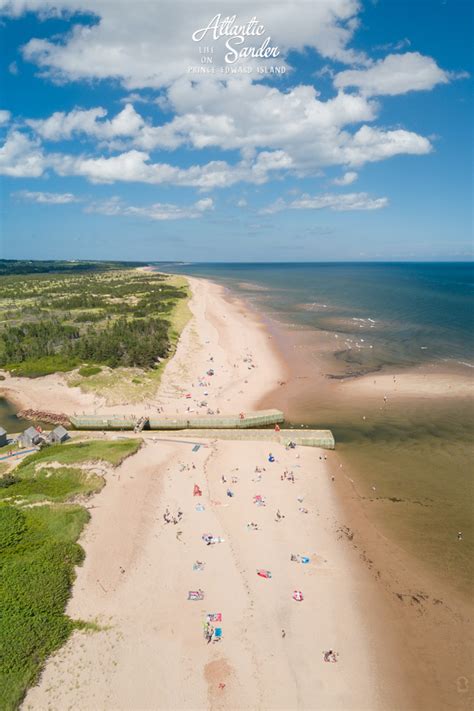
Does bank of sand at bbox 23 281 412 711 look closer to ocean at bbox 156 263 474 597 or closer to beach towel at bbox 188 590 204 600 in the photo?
beach towel at bbox 188 590 204 600

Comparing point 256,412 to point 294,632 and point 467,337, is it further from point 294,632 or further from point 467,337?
point 467,337

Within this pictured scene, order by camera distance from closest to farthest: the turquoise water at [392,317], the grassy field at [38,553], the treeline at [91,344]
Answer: the grassy field at [38,553]
the treeline at [91,344]
the turquoise water at [392,317]

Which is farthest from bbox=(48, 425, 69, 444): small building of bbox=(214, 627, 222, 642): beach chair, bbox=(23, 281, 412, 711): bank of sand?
bbox=(214, 627, 222, 642): beach chair

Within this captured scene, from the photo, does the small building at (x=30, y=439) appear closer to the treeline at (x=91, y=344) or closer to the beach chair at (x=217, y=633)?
the treeline at (x=91, y=344)

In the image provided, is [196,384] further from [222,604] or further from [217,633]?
[217,633]

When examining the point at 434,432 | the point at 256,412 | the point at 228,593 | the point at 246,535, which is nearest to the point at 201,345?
the point at 256,412

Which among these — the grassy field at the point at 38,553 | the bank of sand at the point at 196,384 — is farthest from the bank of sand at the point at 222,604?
the bank of sand at the point at 196,384

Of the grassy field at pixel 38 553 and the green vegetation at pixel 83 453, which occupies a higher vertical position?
the green vegetation at pixel 83 453
